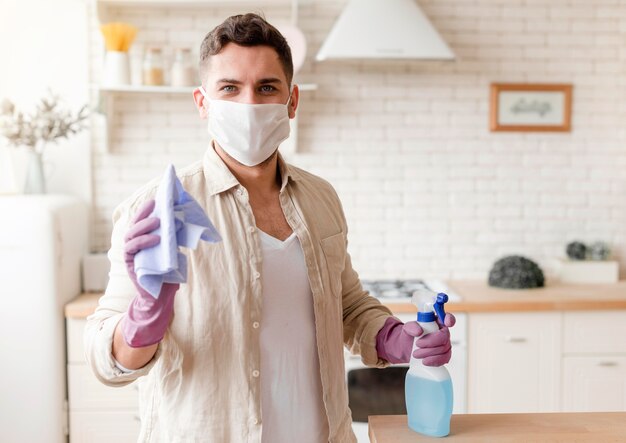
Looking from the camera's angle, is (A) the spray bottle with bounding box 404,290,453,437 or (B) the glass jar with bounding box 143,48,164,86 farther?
(B) the glass jar with bounding box 143,48,164,86

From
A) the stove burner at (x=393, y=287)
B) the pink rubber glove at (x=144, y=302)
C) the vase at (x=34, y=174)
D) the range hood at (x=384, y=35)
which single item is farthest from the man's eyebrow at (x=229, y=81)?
the vase at (x=34, y=174)

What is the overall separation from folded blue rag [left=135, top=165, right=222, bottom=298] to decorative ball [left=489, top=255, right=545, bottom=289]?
94.3 inches

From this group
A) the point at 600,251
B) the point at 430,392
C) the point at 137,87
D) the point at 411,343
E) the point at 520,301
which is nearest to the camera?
the point at 430,392

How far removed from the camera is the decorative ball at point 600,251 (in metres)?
3.50

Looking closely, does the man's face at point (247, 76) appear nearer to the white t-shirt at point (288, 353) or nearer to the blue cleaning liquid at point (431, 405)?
the white t-shirt at point (288, 353)

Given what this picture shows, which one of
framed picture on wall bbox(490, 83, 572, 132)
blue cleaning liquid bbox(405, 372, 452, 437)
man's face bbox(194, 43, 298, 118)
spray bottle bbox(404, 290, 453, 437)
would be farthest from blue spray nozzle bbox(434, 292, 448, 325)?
→ framed picture on wall bbox(490, 83, 572, 132)

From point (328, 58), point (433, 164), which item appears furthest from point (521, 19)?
point (328, 58)

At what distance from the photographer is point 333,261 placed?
5.44 ft

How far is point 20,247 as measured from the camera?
9.43ft

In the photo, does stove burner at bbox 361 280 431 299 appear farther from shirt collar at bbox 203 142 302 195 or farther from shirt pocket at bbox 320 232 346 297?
shirt collar at bbox 203 142 302 195

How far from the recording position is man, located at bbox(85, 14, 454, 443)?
1442 millimetres

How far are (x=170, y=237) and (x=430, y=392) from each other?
65 centimetres

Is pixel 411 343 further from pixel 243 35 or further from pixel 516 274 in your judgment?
pixel 516 274

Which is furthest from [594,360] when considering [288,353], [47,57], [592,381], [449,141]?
[47,57]
